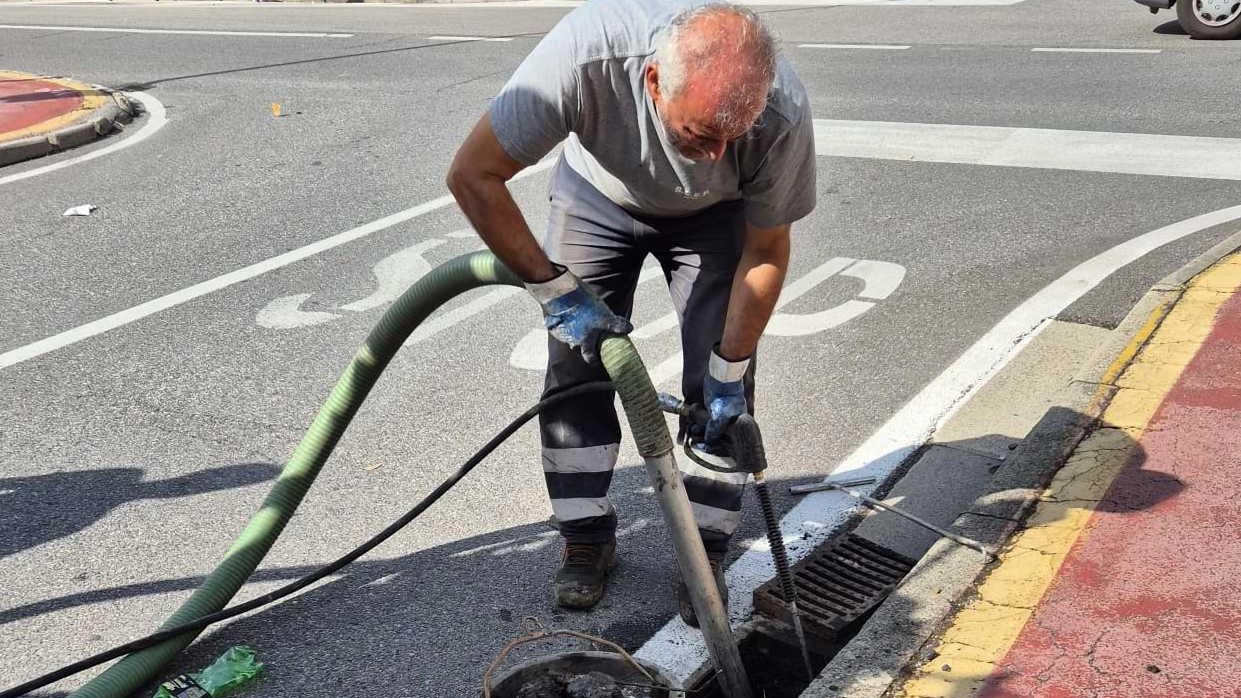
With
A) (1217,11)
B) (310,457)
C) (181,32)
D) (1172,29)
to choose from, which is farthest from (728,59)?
(181,32)

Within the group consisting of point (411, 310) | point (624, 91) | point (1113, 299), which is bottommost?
point (1113, 299)

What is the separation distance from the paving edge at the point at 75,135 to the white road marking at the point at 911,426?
728 cm

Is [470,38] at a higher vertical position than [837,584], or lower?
higher

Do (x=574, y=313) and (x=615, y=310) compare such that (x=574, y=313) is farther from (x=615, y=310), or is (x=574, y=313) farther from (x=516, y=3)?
(x=516, y=3)

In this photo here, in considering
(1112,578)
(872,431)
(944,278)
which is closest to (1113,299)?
(944,278)

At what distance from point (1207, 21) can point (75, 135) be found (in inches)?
392

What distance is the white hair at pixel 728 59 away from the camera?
2.31m

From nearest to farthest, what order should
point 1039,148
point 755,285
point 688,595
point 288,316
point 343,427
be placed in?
point 755,285 < point 688,595 < point 343,427 < point 288,316 < point 1039,148

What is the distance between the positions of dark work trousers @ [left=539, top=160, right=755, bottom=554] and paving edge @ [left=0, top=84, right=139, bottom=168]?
693 cm

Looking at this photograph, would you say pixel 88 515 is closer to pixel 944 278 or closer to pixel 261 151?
pixel 944 278

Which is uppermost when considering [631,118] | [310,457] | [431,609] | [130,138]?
[631,118]

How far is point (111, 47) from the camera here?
1491cm

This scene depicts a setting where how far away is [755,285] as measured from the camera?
9.50 ft

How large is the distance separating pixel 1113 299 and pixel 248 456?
3820mm
